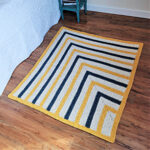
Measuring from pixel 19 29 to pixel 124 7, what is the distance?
53.1 inches

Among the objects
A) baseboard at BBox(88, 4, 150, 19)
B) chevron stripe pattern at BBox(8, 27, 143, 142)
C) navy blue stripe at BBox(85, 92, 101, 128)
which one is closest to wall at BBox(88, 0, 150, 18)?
baseboard at BBox(88, 4, 150, 19)

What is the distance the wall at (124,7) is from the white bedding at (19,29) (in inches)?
23.4

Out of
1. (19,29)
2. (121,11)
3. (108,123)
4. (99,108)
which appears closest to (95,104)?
(99,108)

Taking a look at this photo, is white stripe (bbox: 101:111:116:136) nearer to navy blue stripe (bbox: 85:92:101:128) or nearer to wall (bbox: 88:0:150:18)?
navy blue stripe (bbox: 85:92:101:128)

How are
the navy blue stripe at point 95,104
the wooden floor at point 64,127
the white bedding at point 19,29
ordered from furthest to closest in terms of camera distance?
the white bedding at point 19,29 → the navy blue stripe at point 95,104 → the wooden floor at point 64,127

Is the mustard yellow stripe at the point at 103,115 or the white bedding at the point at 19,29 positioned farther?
the white bedding at the point at 19,29

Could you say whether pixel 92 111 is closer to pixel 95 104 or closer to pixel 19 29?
pixel 95 104

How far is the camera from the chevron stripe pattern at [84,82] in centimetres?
141

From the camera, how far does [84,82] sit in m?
1.63

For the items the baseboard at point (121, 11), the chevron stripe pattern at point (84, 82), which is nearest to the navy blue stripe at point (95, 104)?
the chevron stripe pattern at point (84, 82)

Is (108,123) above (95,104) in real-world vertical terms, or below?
below

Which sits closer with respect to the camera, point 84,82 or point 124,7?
point 84,82

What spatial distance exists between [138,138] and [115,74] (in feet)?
2.02

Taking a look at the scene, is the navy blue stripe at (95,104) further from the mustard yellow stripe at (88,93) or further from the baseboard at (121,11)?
the baseboard at (121,11)
